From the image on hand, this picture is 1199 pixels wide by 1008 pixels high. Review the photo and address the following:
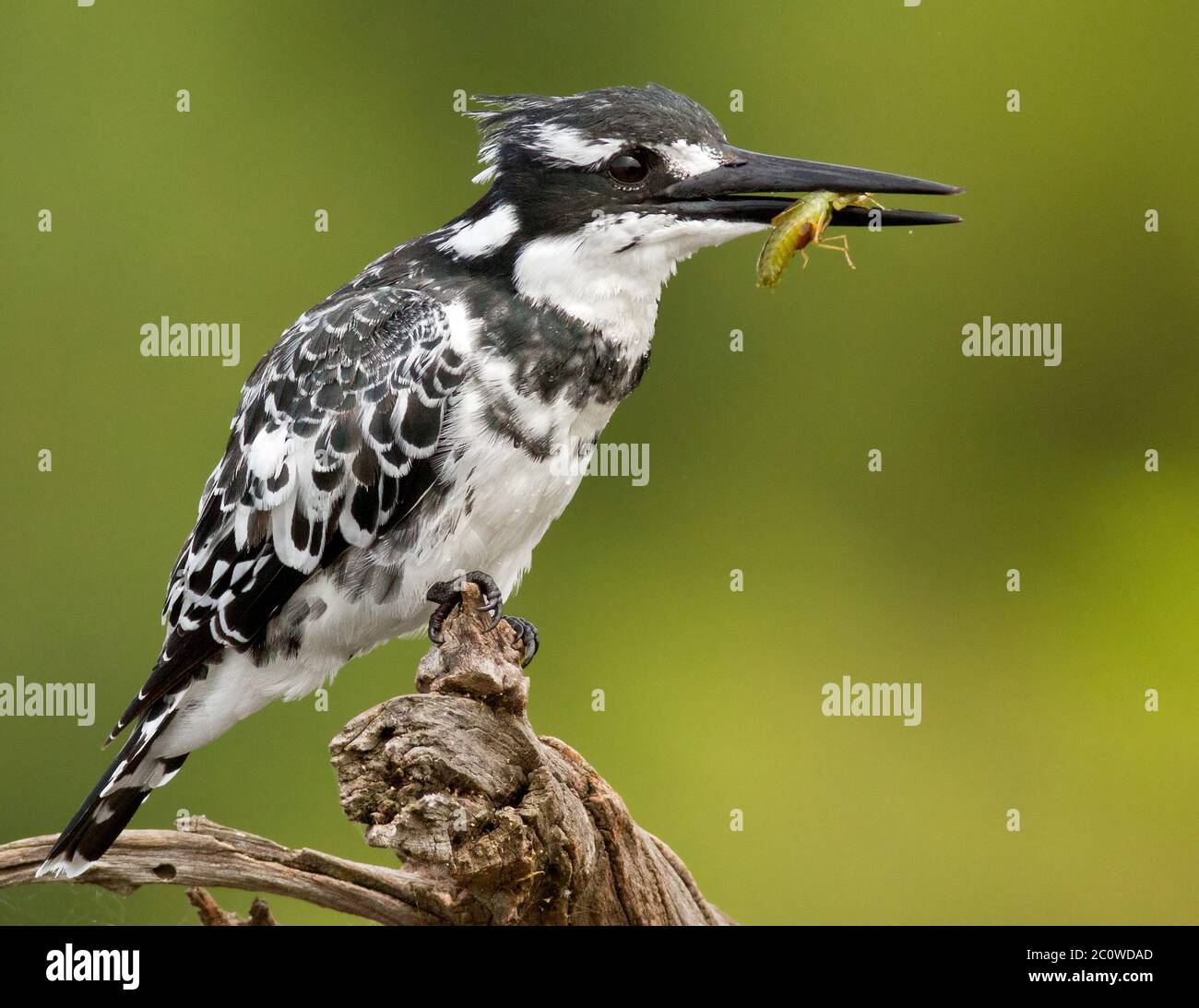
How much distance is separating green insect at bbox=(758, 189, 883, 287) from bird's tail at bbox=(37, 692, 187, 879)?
1.58m

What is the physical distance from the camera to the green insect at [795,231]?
121 inches

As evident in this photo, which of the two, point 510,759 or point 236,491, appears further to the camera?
point 236,491

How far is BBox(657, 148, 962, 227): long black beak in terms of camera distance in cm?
307

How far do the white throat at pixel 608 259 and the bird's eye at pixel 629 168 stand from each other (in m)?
0.08

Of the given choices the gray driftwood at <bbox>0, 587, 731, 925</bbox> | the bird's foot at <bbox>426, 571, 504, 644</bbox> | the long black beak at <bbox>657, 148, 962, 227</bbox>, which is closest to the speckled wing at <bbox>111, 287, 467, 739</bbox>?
the bird's foot at <bbox>426, 571, 504, 644</bbox>

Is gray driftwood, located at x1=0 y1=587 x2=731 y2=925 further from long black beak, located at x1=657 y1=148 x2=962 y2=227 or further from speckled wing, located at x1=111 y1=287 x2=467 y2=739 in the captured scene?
long black beak, located at x1=657 y1=148 x2=962 y2=227

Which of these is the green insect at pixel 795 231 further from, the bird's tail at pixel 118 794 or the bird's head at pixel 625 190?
the bird's tail at pixel 118 794

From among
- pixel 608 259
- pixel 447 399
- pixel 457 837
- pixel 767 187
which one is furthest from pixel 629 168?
pixel 457 837

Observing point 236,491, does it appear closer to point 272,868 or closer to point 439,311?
point 439,311

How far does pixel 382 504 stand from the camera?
124 inches

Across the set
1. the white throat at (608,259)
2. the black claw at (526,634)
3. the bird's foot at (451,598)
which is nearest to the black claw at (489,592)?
the bird's foot at (451,598)

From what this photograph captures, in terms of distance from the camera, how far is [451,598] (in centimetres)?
313

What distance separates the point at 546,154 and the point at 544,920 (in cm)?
155

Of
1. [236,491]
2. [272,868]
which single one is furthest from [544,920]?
[236,491]
